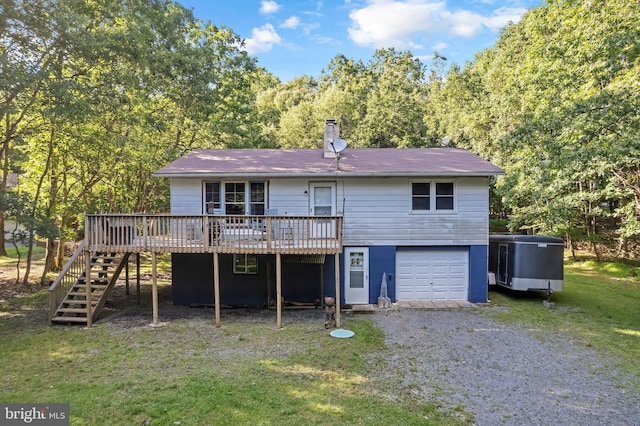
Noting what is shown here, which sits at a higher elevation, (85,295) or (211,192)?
(211,192)

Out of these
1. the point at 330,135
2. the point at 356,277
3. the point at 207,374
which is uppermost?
the point at 330,135

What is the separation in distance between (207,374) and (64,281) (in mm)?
7435

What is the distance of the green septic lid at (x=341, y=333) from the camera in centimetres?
877

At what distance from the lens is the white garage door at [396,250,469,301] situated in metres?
12.0

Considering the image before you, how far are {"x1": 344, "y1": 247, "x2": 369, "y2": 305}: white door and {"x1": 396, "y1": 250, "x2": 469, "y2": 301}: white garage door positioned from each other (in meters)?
1.10

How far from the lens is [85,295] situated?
10438mm

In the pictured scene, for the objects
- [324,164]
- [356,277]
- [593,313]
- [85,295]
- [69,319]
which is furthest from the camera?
[324,164]

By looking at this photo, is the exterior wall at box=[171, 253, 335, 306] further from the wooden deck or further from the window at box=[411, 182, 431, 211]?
the window at box=[411, 182, 431, 211]

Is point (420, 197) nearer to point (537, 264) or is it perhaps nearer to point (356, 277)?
point (356, 277)

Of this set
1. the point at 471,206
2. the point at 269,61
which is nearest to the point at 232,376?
the point at 471,206

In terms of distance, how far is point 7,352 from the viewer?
7.81 metres

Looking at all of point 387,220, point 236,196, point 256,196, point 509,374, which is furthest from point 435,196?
point 236,196

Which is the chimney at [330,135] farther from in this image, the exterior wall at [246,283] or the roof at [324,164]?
the exterior wall at [246,283]

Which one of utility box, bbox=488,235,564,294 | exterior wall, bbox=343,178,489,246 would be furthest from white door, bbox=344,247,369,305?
utility box, bbox=488,235,564,294
